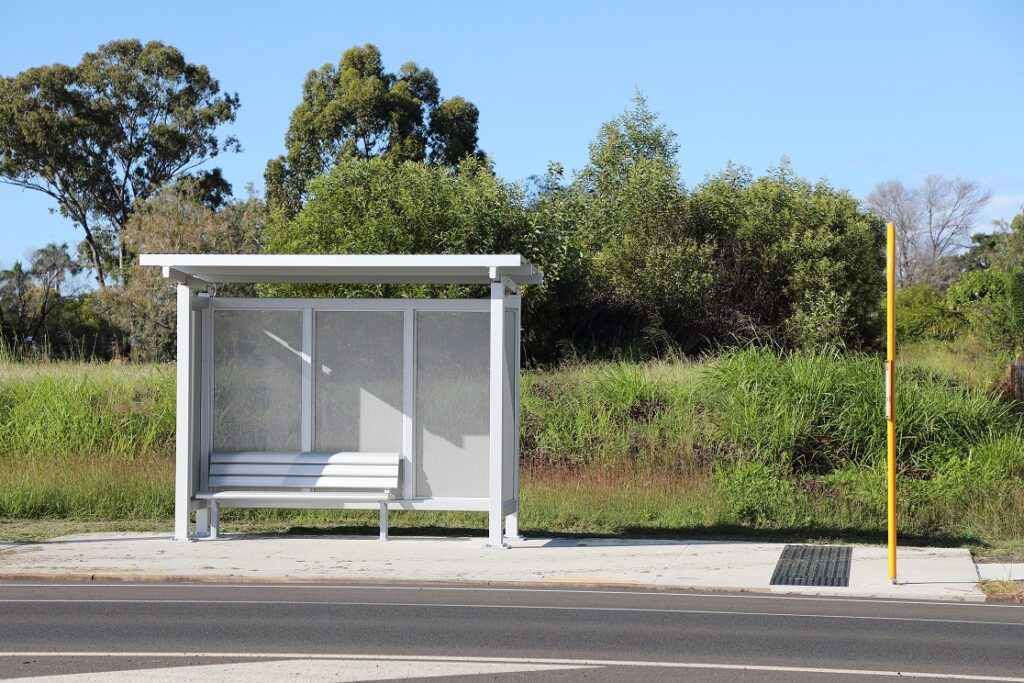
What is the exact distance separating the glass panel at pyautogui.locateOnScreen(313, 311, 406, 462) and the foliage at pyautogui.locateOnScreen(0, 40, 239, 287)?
3835 cm

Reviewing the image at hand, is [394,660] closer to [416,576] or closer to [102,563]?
[416,576]

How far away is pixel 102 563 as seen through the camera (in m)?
12.5

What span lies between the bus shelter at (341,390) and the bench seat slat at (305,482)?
0.02m

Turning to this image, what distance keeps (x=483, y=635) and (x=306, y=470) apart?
5671mm

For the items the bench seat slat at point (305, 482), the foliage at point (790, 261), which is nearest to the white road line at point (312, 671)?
the bench seat slat at point (305, 482)

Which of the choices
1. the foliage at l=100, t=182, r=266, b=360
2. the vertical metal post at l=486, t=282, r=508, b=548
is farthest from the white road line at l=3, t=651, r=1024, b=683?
the foliage at l=100, t=182, r=266, b=360

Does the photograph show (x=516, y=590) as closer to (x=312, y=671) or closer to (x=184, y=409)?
(x=312, y=671)

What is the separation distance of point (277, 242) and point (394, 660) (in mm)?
21060

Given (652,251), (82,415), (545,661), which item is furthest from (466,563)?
(652,251)

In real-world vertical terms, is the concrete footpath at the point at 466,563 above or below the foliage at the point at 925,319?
below

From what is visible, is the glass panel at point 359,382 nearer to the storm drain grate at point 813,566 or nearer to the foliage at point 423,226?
the storm drain grate at point 813,566

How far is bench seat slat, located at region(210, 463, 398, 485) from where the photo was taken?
14.2 metres

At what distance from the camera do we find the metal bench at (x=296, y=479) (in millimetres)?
13992

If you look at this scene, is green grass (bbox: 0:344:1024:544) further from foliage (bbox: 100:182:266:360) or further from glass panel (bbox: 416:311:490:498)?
foliage (bbox: 100:182:266:360)
